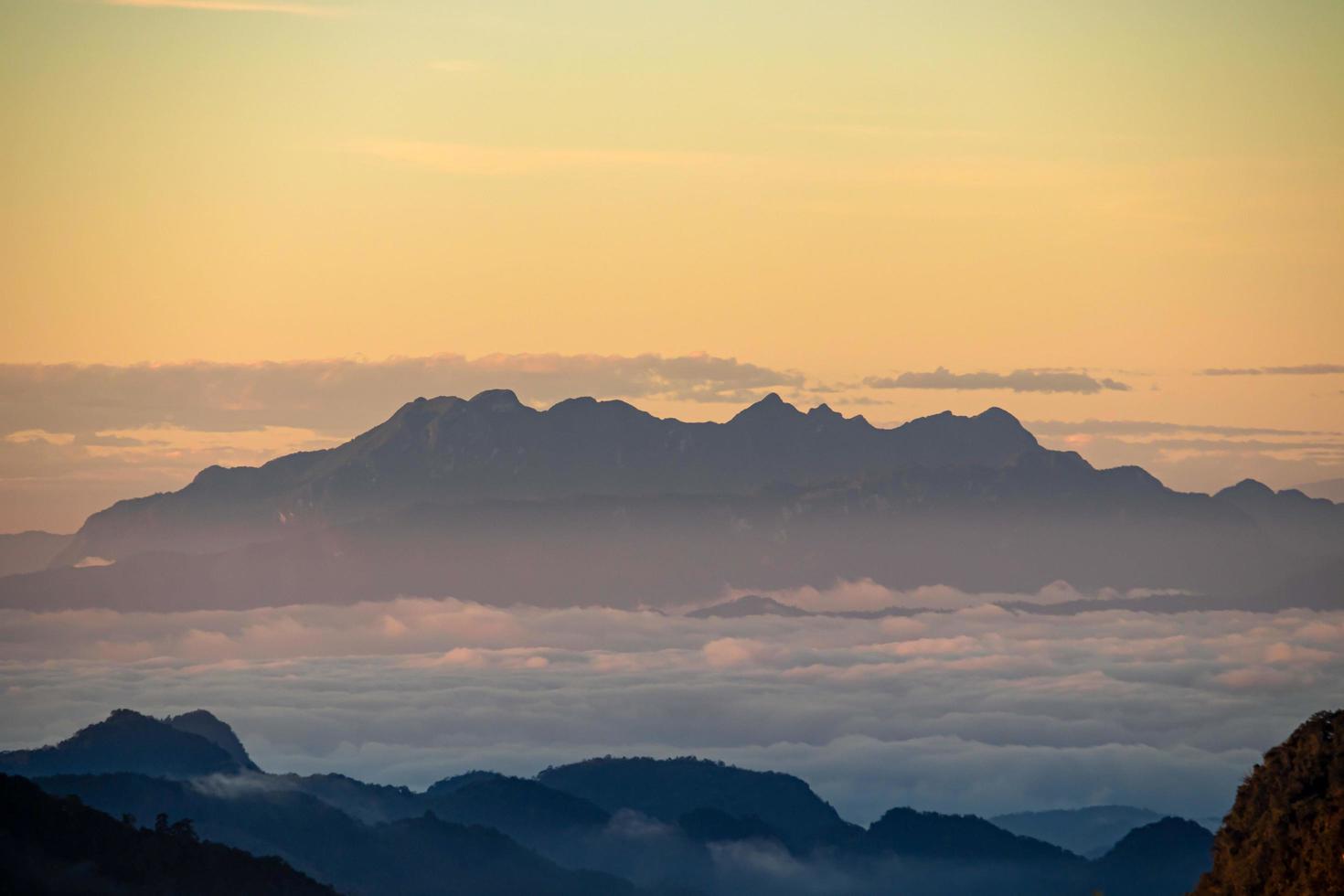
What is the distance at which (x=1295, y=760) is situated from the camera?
4788 inches

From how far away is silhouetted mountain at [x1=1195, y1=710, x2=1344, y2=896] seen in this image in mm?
112188

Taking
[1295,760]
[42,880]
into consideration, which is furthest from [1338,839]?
[42,880]

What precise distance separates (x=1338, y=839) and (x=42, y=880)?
128340 millimetres

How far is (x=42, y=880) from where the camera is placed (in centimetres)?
19875

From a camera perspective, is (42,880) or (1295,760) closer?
(1295,760)

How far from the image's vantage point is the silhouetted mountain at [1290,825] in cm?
11219

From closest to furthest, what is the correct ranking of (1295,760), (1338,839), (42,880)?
(1338,839), (1295,760), (42,880)

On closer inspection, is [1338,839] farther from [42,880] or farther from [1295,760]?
[42,880]

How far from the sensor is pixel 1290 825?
11781 cm

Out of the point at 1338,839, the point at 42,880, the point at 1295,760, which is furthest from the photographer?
the point at 42,880

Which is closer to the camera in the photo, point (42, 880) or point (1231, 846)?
point (1231, 846)

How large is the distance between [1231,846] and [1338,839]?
1198cm

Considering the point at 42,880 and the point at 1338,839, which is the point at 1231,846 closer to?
the point at 1338,839

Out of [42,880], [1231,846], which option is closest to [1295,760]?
[1231,846]
